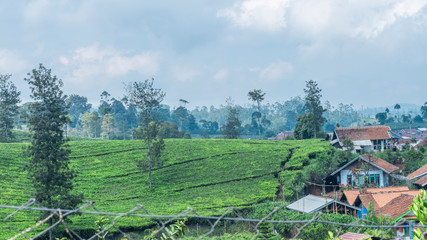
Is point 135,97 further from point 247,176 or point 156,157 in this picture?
point 247,176

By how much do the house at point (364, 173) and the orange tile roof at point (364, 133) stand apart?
41.2ft

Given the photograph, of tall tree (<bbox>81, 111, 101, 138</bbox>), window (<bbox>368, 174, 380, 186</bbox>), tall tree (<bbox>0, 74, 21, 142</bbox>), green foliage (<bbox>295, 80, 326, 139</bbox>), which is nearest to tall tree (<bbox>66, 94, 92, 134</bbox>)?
tall tree (<bbox>81, 111, 101, 138</bbox>)

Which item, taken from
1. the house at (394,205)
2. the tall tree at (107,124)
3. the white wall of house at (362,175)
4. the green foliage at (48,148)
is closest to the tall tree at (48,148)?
the green foliage at (48,148)

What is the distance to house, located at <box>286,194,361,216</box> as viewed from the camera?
1978 centimetres

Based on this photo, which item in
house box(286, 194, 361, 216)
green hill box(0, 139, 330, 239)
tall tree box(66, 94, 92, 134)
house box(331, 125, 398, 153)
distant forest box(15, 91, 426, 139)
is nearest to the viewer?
house box(286, 194, 361, 216)

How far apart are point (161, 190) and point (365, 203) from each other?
14.3 metres

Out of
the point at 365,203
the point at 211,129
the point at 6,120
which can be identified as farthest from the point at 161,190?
the point at 211,129

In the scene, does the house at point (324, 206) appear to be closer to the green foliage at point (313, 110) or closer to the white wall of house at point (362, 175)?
the white wall of house at point (362, 175)

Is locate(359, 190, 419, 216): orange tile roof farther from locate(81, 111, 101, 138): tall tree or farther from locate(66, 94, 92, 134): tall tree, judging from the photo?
locate(66, 94, 92, 134): tall tree

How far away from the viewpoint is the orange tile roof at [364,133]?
4088cm

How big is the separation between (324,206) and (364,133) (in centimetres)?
2409

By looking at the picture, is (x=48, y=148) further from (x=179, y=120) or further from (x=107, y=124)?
(x=179, y=120)

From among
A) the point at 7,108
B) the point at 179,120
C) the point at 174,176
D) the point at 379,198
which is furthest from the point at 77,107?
the point at 379,198

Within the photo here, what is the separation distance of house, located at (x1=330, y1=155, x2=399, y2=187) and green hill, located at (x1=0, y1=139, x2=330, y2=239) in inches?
129
